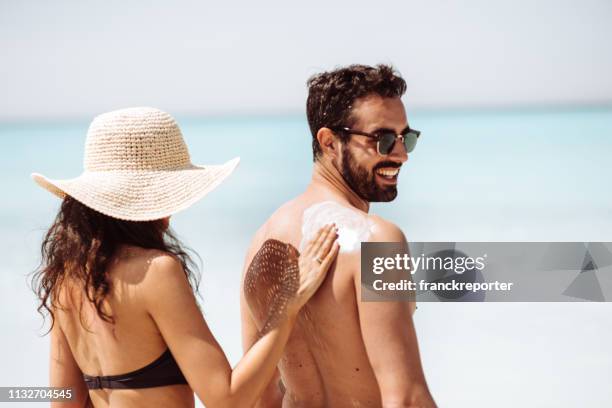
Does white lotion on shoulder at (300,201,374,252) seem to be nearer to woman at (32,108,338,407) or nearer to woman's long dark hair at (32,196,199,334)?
woman at (32,108,338,407)

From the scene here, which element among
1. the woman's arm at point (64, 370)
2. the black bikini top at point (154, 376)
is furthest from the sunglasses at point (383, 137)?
the woman's arm at point (64, 370)

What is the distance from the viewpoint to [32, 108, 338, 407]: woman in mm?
2164

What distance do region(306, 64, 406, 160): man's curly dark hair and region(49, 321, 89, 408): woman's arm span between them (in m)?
0.89

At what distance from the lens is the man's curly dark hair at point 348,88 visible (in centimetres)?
254

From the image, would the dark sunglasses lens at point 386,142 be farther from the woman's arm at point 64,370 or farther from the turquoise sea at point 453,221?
the turquoise sea at point 453,221

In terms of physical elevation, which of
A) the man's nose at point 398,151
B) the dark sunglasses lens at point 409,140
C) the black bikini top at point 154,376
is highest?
the dark sunglasses lens at point 409,140

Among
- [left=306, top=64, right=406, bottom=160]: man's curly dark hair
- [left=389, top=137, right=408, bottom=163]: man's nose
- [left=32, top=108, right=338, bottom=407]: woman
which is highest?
[left=306, top=64, right=406, bottom=160]: man's curly dark hair

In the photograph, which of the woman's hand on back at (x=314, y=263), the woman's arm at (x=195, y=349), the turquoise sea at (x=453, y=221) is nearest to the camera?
the woman's arm at (x=195, y=349)

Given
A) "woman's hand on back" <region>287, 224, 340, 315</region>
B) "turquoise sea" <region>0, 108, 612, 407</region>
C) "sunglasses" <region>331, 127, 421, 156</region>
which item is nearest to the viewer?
"woman's hand on back" <region>287, 224, 340, 315</region>

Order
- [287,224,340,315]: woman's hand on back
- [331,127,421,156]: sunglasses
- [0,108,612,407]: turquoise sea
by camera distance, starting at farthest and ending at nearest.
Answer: [0,108,612,407]: turquoise sea, [331,127,421,156]: sunglasses, [287,224,340,315]: woman's hand on back

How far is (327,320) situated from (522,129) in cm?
1670

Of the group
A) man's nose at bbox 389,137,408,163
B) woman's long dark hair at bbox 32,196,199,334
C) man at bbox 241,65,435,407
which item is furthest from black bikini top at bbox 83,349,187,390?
man's nose at bbox 389,137,408,163

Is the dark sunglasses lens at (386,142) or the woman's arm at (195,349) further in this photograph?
the dark sunglasses lens at (386,142)

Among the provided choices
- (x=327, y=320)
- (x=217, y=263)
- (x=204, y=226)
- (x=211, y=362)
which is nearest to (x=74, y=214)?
(x=211, y=362)
